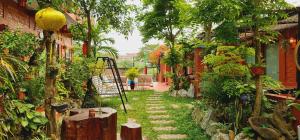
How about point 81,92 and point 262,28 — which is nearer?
point 262,28

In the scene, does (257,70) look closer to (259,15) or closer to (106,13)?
(259,15)

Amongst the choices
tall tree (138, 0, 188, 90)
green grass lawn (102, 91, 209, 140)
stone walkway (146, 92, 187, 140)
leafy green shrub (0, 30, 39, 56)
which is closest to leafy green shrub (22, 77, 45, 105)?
leafy green shrub (0, 30, 39, 56)

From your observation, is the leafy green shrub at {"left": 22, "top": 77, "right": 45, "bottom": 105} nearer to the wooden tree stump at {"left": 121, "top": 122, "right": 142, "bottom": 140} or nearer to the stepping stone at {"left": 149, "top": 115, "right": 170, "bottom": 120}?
the wooden tree stump at {"left": 121, "top": 122, "right": 142, "bottom": 140}

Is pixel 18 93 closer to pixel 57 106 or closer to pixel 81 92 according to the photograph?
pixel 57 106

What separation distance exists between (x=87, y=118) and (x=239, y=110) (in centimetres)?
309

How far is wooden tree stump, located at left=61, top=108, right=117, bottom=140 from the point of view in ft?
16.0

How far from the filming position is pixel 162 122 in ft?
29.6

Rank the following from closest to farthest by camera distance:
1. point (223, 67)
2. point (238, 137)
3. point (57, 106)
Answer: point (57, 106) → point (238, 137) → point (223, 67)

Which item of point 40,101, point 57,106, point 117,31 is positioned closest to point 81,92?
point 117,31

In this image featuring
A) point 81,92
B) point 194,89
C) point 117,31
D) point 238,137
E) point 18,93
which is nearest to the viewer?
point 18,93

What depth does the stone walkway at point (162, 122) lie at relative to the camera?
24.2 ft

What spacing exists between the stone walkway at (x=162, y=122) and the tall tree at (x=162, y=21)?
482 cm

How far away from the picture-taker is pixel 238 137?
5871 mm

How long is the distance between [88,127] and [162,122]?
432 centimetres
